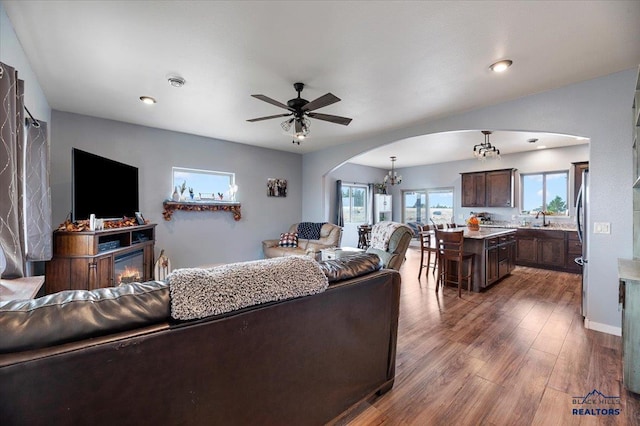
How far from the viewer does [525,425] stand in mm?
1635

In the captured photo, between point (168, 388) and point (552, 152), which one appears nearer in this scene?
point (168, 388)

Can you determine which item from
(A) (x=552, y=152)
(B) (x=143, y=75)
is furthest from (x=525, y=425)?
(A) (x=552, y=152)

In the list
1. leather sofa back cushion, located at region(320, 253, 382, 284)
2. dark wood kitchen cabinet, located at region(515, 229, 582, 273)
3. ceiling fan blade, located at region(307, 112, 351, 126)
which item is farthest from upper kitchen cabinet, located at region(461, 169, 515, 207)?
leather sofa back cushion, located at region(320, 253, 382, 284)

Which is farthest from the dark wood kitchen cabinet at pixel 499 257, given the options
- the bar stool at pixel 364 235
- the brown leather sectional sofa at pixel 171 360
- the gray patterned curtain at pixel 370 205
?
the gray patterned curtain at pixel 370 205

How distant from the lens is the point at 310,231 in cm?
586

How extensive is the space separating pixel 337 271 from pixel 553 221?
682cm

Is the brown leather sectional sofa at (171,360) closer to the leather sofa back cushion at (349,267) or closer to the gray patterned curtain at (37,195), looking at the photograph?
the leather sofa back cushion at (349,267)

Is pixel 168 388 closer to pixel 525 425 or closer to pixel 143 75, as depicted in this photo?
pixel 525 425

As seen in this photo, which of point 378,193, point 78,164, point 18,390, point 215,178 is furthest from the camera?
point 378,193

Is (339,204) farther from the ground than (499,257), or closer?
farther from the ground

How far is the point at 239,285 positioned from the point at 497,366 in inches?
89.6

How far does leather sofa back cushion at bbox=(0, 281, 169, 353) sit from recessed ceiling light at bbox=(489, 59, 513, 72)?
3178 millimetres
